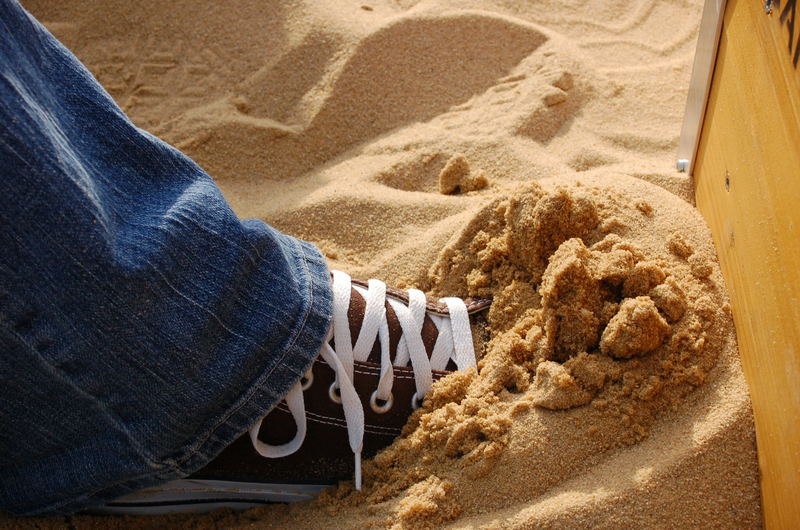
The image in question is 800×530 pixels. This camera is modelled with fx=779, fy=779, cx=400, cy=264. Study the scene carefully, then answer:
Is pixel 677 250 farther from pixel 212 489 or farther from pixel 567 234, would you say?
pixel 212 489

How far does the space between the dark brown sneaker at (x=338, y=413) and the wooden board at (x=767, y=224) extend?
406 mm

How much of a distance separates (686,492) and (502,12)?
1.66m

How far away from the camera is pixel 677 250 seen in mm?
1194

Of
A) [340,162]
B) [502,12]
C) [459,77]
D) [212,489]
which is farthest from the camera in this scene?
[502,12]

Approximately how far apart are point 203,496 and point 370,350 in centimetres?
32

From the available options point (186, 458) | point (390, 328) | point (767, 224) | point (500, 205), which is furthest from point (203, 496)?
point (767, 224)

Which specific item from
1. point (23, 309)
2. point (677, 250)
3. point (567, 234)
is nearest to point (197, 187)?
point (23, 309)

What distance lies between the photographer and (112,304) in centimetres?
90

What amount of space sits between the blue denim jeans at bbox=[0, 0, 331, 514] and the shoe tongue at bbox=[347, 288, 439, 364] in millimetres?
93

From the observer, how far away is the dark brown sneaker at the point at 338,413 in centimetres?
110

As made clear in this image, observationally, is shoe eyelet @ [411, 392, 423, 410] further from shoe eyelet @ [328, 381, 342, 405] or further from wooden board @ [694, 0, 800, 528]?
wooden board @ [694, 0, 800, 528]

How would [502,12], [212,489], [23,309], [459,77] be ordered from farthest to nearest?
[502,12], [459,77], [212,489], [23,309]

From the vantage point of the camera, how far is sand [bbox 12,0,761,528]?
1.03 meters

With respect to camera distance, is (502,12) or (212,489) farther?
(502,12)
